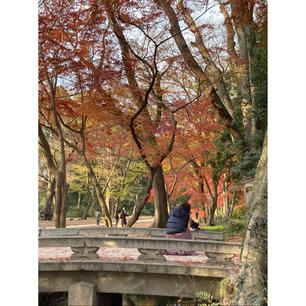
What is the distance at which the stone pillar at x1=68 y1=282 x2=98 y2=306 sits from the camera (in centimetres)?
555

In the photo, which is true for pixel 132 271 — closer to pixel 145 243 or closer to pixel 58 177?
pixel 145 243

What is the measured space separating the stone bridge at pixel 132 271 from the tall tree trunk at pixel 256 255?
1.17m

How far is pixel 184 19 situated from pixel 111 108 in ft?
10.5

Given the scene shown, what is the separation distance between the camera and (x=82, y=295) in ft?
18.4

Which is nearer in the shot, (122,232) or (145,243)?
(145,243)

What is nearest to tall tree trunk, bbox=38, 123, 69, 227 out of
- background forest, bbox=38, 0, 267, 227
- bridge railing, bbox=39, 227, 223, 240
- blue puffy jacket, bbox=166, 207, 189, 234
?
background forest, bbox=38, 0, 267, 227

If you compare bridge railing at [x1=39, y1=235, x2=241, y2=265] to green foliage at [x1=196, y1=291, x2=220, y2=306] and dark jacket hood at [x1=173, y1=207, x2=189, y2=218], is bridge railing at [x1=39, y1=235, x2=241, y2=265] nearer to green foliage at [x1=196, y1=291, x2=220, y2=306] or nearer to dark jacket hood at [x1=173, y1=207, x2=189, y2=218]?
green foliage at [x1=196, y1=291, x2=220, y2=306]

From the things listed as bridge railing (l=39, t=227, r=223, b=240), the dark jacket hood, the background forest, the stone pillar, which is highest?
the background forest

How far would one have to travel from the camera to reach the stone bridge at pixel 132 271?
539 centimetres

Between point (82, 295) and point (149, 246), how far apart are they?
1.33 metres

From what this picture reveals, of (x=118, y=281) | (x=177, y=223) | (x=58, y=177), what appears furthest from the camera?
(x=58, y=177)

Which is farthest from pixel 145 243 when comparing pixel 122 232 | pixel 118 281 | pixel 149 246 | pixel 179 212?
pixel 122 232
